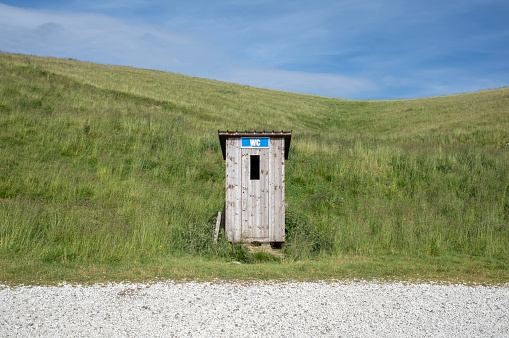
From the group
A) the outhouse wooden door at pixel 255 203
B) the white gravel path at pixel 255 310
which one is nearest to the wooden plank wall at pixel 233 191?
the outhouse wooden door at pixel 255 203

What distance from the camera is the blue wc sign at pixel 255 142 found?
10000mm

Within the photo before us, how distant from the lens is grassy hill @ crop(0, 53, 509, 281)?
332 inches

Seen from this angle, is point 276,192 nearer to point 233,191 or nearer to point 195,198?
point 233,191

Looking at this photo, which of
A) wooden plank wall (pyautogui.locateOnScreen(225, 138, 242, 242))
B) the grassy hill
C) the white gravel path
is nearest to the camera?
the white gravel path

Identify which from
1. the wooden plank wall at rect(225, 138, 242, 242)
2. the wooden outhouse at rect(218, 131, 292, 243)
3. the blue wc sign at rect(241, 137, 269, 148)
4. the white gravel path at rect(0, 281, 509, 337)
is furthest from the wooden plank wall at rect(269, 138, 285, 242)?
the white gravel path at rect(0, 281, 509, 337)

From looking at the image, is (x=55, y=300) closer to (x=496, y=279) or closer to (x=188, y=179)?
(x=496, y=279)

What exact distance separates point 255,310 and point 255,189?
14.7ft

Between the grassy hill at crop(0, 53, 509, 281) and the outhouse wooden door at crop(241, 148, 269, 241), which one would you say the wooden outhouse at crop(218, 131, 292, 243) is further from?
the grassy hill at crop(0, 53, 509, 281)

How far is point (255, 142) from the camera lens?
10.0m

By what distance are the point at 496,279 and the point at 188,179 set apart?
1044 cm

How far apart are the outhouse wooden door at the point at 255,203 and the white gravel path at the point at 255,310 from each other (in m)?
2.96

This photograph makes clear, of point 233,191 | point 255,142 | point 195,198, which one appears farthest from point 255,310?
point 195,198

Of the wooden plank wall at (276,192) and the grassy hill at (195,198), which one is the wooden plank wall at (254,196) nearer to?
the wooden plank wall at (276,192)

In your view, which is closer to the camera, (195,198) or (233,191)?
(233,191)
